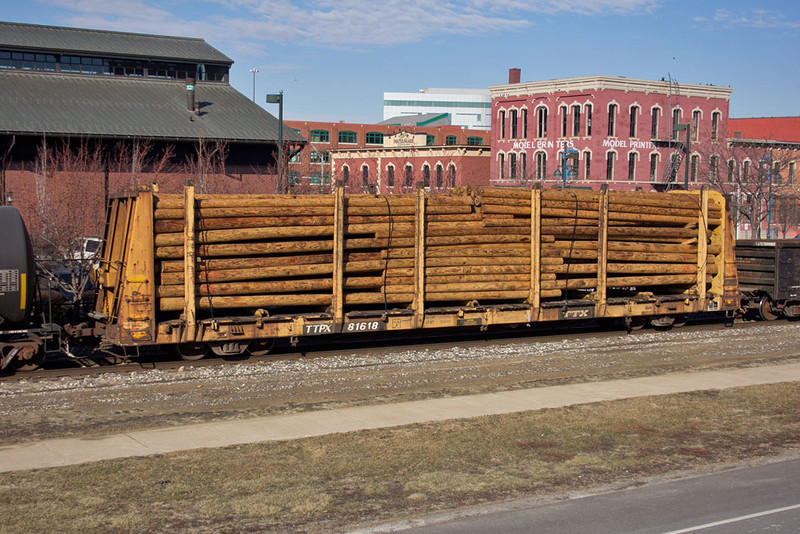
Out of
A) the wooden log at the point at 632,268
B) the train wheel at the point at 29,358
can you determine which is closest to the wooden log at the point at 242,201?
the train wheel at the point at 29,358

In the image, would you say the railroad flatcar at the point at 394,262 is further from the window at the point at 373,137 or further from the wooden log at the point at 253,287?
the window at the point at 373,137

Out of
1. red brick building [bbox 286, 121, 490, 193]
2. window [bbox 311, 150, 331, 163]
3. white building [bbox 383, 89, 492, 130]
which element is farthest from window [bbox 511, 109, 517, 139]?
white building [bbox 383, 89, 492, 130]

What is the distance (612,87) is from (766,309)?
44.0m

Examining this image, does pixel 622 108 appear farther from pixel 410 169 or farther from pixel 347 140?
pixel 347 140

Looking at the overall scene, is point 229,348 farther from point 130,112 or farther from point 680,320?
point 130,112

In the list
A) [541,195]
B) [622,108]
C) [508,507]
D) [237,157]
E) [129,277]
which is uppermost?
[622,108]

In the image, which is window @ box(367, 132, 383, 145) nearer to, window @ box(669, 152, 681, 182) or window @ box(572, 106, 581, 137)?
window @ box(572, 106, 581, 137)

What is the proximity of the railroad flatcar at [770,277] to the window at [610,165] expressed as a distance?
140 feet

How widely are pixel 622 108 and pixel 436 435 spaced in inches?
2321

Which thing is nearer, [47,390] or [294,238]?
[47,390]

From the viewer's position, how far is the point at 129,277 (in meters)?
15.0

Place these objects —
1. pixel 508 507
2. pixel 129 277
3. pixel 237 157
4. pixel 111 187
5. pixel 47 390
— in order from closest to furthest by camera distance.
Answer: pixel 508 507, pixel 47 390, pixel 129 277, pixel 111 187, pixel 237 157

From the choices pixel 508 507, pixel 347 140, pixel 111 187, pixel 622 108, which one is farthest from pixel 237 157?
pixel 347 140

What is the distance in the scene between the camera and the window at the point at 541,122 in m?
68.4
